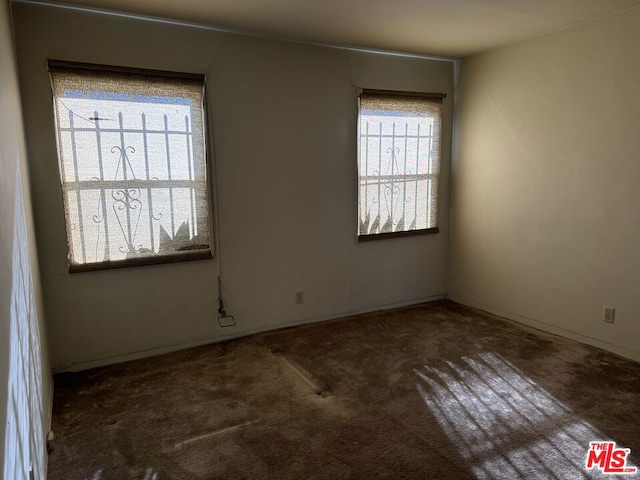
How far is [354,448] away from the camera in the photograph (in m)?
2.18

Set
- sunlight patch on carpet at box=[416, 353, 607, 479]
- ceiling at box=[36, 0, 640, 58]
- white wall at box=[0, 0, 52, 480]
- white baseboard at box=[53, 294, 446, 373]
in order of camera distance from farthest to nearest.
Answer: white baseboard at box=[53, 294, 446, 373], ceiling at box=[36, 0, 640, 58], sunlight patch on carpet at box=[416, 353, 607, 479], white wall at box=[0, 0, 52, 480]

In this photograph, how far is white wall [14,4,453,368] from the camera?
291 cm

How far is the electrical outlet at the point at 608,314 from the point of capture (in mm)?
3270

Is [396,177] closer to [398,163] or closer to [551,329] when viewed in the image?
[398,163]

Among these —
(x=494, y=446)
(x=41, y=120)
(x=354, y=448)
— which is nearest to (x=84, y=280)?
(x=41, y=120)

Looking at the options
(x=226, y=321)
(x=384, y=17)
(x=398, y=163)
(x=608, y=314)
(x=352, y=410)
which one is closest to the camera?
(x=352, y=410)

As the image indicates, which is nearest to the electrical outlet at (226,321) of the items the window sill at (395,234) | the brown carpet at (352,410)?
the brown carpet at (352,410)

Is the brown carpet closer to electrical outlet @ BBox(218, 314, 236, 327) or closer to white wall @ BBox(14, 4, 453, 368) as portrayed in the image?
electrical outlet @ BBox(218, 314, 236, 327)

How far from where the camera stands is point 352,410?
2.54m

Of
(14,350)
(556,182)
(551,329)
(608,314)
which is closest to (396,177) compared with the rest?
(556,182)

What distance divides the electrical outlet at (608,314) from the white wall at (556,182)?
0.16 ft

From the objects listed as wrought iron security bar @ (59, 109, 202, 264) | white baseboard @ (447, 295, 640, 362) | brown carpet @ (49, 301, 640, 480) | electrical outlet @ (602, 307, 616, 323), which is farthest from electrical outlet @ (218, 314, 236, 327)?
electrical outlet @ (602, 307, 616, 323)

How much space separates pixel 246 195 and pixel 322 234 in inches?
32.0

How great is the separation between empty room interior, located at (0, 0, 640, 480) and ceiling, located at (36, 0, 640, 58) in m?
0.03
